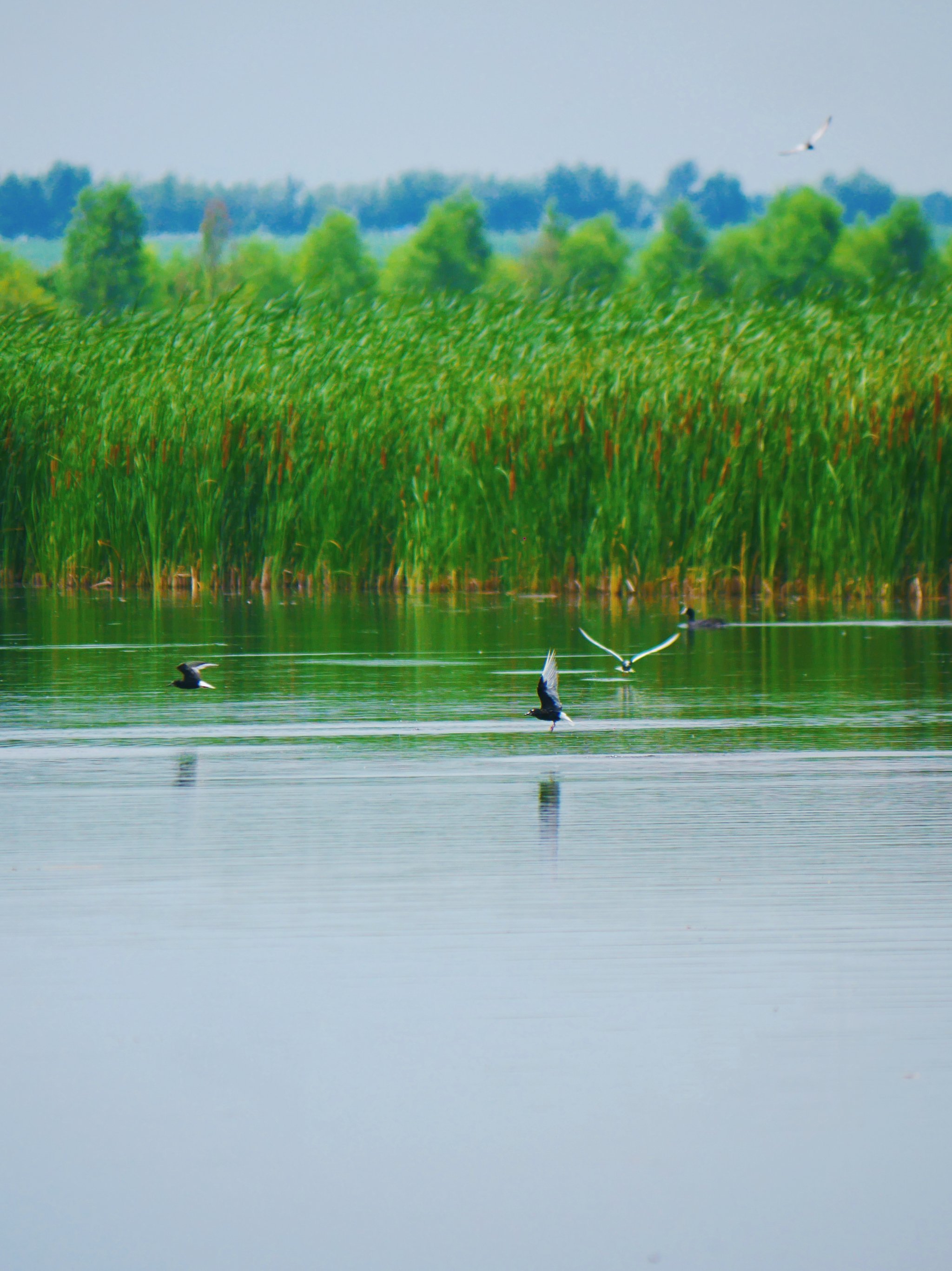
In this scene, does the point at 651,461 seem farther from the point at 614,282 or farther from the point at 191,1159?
the point at 614,282

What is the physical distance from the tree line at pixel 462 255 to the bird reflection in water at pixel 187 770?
93925 millimetres

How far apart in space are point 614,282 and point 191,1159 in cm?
11263

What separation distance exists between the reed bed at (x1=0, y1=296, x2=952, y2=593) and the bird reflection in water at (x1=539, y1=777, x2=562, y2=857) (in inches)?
372

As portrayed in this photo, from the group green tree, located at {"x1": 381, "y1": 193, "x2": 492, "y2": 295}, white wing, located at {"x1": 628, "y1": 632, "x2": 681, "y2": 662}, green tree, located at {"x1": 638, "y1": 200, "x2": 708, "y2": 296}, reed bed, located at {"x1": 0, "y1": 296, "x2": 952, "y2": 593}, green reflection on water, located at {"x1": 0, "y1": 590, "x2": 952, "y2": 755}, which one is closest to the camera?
green reflection on water, located at {"x1": 0, "y1": 590, "x2": 952, "y2": 755}

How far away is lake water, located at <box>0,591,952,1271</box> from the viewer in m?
2.48

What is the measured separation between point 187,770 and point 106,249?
4086 inches

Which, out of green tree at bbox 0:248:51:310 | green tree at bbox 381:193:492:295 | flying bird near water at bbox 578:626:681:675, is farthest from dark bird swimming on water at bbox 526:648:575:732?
green tree at bbox 381:193:492:295

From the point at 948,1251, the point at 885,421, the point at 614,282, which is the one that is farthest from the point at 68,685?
the point at 614,282

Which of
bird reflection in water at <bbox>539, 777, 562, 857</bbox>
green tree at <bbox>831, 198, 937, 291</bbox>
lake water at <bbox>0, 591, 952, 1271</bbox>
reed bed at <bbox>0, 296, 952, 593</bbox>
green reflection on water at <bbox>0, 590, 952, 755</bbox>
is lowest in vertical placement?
lake water at <bbox>0, 591, 952, 1271</bbox>

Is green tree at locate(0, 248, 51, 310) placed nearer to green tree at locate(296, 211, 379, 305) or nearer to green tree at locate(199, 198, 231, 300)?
A: green tree at locate(199, 198, 231, 300)

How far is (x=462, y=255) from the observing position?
121062 mm

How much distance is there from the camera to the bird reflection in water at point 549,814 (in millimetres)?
4836

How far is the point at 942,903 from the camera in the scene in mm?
4055

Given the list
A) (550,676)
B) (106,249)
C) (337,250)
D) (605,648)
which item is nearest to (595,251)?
(337,250)
